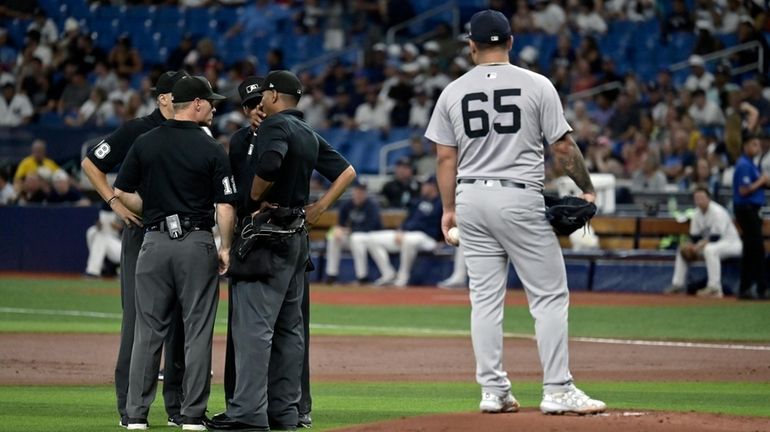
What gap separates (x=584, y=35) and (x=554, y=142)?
20.4 metres

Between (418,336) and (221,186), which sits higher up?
(221,186)

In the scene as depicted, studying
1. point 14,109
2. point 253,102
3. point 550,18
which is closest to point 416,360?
point 253,102

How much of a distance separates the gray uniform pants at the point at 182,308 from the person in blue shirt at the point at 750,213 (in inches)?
506

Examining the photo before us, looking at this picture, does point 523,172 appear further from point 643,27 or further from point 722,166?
point 643,27

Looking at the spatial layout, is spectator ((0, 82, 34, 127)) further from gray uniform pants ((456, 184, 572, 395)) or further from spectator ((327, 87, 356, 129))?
gray uniform pants ((456, 184, 572, 395))

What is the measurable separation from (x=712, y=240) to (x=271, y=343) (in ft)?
46.4

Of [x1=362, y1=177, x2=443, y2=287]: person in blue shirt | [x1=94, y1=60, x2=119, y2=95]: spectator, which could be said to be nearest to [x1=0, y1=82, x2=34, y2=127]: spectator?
[x1=94, y1=60, x2=119, y2=95]: spectator

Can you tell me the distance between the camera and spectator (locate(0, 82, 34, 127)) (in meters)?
30.7

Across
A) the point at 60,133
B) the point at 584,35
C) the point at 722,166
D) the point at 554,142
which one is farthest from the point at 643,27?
the point at 554,142

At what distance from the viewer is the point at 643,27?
28.0m

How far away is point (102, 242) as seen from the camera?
25.3 metres

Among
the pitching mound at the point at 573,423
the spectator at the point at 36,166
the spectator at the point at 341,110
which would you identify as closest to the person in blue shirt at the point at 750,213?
the spectator at the point at 341,110

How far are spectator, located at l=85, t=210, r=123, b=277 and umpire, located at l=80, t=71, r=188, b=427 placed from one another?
15971mm

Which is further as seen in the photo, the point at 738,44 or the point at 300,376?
the point at 738,44
